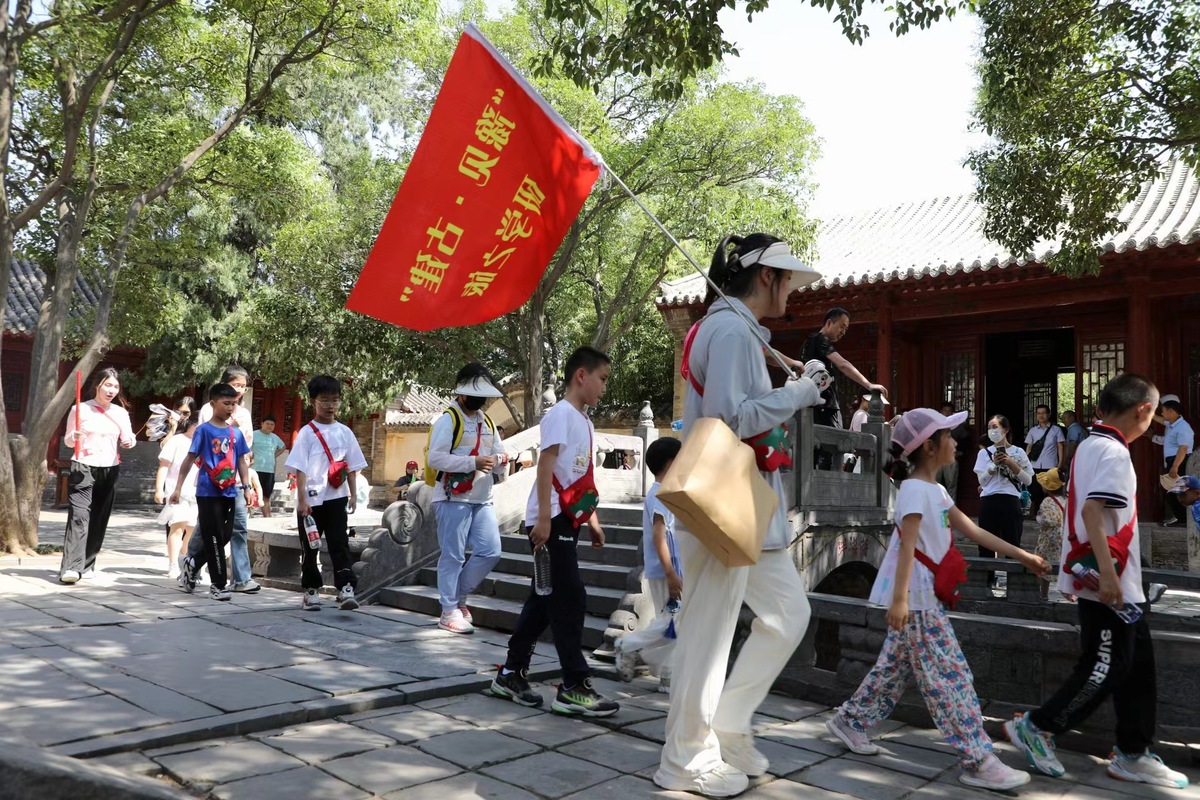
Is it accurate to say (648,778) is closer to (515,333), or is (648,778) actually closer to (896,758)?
(896,758)

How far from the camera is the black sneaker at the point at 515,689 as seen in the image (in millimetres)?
4238

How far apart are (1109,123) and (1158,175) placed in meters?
0.59

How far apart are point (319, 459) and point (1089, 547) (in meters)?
4.74

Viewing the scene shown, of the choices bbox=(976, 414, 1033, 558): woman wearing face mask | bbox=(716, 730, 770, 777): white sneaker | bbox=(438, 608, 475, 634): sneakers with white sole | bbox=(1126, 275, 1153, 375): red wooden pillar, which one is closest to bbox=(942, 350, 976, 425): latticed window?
bbox=(1126, 275, 1153, 375): red wooden pillar

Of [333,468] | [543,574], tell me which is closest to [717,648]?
[543,574]

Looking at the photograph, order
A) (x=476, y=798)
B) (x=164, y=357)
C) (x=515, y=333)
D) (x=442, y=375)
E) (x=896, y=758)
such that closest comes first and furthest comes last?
(x=476, y=798), (x=896, y=758), (x=515, y=333), (x=442, y=375), (x=164, y=357)

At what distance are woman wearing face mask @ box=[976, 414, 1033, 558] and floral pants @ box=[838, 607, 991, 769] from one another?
184 inches

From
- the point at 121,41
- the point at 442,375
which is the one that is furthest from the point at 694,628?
the point at 442,375

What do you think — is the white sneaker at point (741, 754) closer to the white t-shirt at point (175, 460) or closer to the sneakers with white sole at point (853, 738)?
the sneakers with white sole at point (853, 738)

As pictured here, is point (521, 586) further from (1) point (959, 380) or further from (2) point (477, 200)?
(1) point (959, 380)

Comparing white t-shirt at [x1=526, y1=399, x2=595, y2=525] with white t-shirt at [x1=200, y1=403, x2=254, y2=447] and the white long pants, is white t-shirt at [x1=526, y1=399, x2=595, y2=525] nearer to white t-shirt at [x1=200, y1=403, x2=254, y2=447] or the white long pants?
the white long pants

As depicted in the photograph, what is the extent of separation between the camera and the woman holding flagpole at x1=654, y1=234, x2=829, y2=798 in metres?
3.08

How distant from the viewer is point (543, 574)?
13.7 feet

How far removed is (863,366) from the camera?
14695mm
